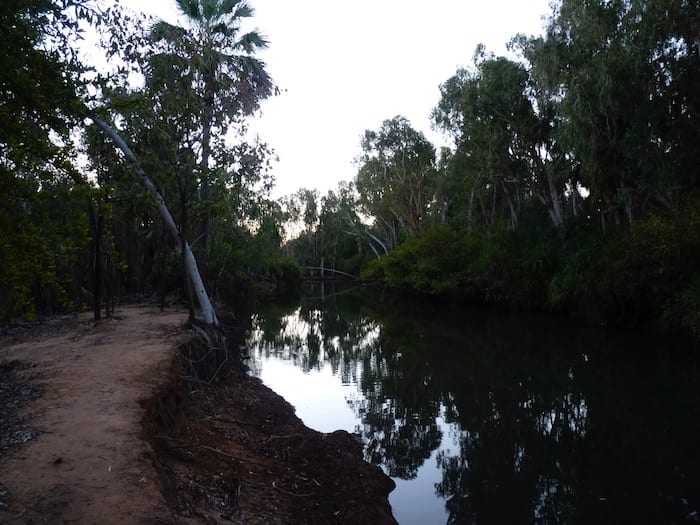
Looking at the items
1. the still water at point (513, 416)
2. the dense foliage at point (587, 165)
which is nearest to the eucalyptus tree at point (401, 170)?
the dense foliage at point (587, 165)

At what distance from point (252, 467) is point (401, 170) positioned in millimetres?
39963

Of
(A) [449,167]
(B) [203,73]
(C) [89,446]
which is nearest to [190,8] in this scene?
(B) [203,73]

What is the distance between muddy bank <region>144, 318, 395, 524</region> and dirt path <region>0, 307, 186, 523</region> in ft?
0.84

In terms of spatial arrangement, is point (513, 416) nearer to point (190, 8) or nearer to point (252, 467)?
point (252, 467)

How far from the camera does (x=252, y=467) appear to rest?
6.12 m

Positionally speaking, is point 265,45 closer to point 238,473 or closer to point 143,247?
point 143,247

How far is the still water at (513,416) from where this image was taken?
6.40 m

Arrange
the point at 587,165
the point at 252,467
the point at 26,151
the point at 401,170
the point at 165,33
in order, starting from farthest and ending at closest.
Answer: the point at 401,170 < the point at 587,165 < the point at 165,33 < the point at 252,467 < the point at 26,151

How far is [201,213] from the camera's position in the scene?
12.8 m

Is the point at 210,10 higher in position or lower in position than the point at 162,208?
higher

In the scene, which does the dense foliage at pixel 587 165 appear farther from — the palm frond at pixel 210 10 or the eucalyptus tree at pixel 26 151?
the eucalyptus tree at pixel 26 151

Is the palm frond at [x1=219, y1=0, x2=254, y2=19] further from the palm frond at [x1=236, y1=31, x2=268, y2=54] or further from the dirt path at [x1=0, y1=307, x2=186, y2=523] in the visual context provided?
the dirt path at [x1=0, y1=307, x2=186, y2=523]

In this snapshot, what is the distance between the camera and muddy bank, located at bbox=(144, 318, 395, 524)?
4.89 m

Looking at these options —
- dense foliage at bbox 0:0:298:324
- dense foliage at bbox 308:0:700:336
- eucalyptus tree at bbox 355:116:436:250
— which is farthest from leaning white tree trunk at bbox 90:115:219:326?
eucalyptus tree at bbox 355:116:436:250
